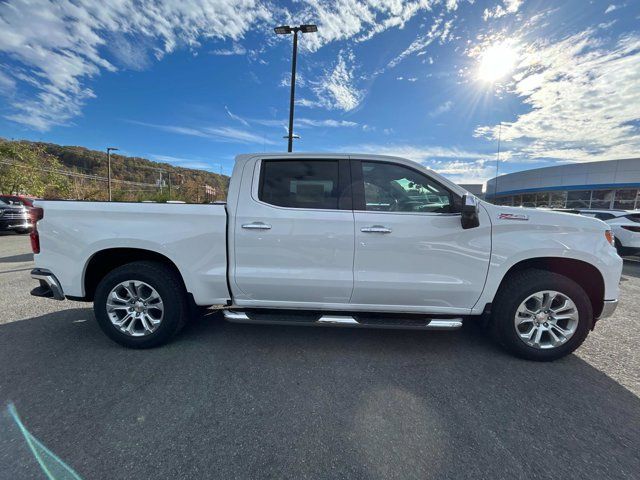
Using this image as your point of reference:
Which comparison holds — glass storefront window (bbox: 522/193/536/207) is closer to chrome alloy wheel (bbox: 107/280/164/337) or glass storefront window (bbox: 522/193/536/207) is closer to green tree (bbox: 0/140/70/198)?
chrome alloy wheel (bbox: 107/280/164/337)

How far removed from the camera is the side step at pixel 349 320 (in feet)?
9.40

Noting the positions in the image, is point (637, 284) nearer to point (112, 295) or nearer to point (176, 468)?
point (176, 468)

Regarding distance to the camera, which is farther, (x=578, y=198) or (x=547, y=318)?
(x=578, y=198)

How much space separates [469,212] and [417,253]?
57cm

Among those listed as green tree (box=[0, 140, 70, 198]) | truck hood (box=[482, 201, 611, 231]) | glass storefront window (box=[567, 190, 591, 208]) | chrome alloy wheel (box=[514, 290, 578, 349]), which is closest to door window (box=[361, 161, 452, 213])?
truck hood (box=[482, 201, 611, 231])

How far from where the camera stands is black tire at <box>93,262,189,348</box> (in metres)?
3.01

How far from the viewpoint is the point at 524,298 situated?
2900 millimetres

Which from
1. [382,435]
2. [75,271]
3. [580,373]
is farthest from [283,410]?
[580,373]

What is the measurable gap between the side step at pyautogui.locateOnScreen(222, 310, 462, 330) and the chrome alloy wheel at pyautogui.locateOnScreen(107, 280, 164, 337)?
2.53ft

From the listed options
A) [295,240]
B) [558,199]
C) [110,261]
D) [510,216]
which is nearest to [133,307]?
[110,261]

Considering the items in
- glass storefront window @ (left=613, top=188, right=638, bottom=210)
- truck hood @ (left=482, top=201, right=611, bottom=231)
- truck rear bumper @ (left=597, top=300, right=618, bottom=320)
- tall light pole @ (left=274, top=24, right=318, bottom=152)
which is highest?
tall light pole @ (left=274, top=24, right=318, bottom=152)

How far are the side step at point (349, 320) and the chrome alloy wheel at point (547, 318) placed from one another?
25.9 inches

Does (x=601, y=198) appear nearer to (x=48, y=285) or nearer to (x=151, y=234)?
(x=151, y=234)

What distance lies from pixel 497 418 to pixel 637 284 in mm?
6462
